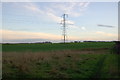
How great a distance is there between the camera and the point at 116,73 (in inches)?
527

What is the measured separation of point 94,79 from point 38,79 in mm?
3004

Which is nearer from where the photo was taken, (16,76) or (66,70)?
(16,76)

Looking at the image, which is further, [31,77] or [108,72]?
[108,72]

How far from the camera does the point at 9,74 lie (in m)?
14.1

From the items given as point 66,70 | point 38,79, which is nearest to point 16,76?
point 38,79

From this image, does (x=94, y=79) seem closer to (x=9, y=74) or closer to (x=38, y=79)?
(x=38, y=79)

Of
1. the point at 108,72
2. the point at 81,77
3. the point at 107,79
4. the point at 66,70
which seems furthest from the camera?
the point at 66,70

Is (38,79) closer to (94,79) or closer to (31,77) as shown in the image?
(31,77)

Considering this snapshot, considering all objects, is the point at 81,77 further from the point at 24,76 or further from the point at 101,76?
the point at 24,76

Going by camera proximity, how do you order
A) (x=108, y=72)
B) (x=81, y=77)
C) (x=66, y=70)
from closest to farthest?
(x=81, y=77), (x=108, y=72), (x=66, y=70)

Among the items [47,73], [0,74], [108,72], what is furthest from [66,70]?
[0,74]

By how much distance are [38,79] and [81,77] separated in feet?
7.87

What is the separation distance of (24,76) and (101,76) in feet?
14.1

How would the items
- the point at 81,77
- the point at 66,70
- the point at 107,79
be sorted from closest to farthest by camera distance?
the point at 107,79 < the point at 81,77 < the point at 66,70
